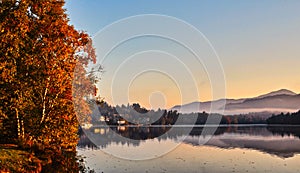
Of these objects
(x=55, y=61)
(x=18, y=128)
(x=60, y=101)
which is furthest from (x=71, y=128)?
(x=55, y=61)

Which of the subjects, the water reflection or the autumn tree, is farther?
the water reflection

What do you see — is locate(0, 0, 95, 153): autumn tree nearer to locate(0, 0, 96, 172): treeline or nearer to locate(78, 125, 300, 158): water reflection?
locate(0, 0, 96, 172): treeline

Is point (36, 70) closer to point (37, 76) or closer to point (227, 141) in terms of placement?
point (37, 76)

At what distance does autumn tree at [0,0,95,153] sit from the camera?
3247 centimetres

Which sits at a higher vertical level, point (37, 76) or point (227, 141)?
point (37, 76)

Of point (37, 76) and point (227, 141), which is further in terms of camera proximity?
point (227, 141)

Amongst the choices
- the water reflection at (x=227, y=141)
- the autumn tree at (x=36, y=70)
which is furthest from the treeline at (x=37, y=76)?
the water reflection at (x=227, y=141)

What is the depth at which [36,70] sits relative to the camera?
34500 mm

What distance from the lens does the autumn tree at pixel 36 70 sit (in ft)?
107

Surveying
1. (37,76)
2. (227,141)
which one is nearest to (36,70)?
(37,76)

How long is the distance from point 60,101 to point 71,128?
3.33 meters

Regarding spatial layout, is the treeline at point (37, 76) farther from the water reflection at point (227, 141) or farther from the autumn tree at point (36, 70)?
the water reflection at point (227, 141)

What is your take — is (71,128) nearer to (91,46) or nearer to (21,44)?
(21,44)

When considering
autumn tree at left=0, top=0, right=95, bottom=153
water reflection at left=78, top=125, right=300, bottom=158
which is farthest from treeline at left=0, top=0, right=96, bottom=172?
water reflection at left=78, top=125, right=300, bottom=158
